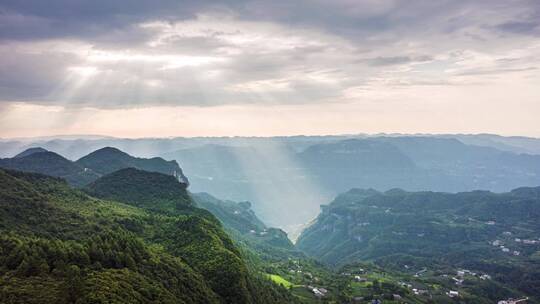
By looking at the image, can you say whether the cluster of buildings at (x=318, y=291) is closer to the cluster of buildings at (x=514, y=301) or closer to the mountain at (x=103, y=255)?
the mountain at (x=103, y=255)

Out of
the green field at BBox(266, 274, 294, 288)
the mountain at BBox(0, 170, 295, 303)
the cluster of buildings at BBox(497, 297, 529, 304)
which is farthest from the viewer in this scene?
the cluster of buildings at BBox(497, 297, 529, 304)

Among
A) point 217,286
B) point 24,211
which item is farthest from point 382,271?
point 24,211

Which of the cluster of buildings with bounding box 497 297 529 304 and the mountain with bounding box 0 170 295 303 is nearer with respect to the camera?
the mountain with bounding box 0 170 295 303

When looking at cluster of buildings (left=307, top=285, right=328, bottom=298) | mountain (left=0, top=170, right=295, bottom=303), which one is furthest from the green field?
mountain (left=0, top=170, right=295, bottom=303)

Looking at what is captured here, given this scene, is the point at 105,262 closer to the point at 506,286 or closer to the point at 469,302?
the point at 469,302

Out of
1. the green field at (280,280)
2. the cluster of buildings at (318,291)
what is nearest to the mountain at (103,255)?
the cluster of buildings at (318,291)

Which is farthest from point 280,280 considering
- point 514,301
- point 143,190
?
A: point 514,301

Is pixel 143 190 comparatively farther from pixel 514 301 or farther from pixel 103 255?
pixel 514 301

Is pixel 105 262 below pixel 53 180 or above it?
below

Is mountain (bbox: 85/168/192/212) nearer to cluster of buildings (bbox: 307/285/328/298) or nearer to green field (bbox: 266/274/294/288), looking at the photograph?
green field (bbox: 266/274/294/288)
